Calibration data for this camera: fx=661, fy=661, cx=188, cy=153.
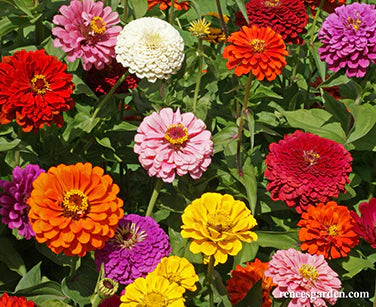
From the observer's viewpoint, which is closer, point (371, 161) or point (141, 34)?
point (141, 34)

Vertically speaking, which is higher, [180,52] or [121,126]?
[180,52]

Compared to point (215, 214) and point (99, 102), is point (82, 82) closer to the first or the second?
point (99, 102)

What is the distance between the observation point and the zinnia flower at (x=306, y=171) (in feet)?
5.95

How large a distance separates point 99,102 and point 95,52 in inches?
8.2

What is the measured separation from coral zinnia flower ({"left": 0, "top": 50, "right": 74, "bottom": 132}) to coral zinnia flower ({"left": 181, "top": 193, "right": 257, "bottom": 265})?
0.48 meters

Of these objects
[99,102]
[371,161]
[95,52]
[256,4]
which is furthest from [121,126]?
[371,161]

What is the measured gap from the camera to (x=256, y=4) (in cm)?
235

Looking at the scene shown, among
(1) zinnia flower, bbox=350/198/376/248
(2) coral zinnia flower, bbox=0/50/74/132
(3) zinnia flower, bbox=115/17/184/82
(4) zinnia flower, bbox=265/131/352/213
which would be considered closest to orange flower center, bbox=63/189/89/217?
(2) coral zinnia flower, bbox=0/50/74/132

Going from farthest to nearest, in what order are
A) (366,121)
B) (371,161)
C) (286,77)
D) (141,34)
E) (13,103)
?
1. (286,77)
2. (371,161)
3. (366,121)
4. (141,34)
5. (13,103)

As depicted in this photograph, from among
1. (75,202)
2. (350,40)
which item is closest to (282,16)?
(350,40)

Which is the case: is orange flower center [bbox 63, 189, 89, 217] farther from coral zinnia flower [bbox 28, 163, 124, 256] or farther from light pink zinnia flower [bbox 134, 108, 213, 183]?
light pink zinnia flower [bbox 134, 108, 213, 183]

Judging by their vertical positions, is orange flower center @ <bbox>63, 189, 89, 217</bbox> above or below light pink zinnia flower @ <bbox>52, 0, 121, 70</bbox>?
below

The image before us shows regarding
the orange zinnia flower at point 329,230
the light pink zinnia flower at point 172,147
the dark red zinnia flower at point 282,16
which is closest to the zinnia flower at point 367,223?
the orange zinnia flower at point 329,230

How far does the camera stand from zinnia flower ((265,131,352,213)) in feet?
5.95
